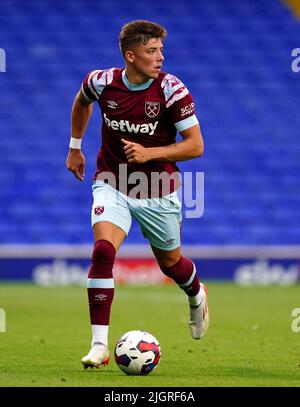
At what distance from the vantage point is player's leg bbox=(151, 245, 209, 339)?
7243 millimetres

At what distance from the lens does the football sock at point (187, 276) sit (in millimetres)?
7336

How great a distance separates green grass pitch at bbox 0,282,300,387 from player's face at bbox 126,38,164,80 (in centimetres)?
190

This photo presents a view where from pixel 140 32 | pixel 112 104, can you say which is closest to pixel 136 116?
pixel 112 104

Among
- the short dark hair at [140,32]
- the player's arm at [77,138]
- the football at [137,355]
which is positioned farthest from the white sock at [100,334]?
the short dark hair at [140,32]

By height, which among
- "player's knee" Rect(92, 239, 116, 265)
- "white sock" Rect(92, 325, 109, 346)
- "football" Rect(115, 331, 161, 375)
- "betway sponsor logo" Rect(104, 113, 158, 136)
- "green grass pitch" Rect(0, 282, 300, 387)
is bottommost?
"green grass pitch" Rect(0, 282, 300, 387)

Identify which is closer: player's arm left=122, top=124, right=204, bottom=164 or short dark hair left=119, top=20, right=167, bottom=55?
player's arm left=122, top=124, right=204, bottom=164

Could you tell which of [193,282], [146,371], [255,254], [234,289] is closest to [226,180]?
[255,254]

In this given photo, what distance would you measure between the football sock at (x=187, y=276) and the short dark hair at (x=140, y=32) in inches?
61.9

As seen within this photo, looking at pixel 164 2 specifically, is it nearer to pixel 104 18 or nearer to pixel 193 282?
pixel 104 18

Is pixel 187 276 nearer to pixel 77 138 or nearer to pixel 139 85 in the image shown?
pixel 77 138

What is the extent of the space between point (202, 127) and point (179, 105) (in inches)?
491

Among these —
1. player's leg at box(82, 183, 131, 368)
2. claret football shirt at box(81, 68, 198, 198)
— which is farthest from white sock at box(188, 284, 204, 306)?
player's leg at box(82, 183, 131, 368)

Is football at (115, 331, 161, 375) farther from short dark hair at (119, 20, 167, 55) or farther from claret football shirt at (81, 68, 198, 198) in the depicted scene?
short dark hair at (119, 20, 167, 55)
